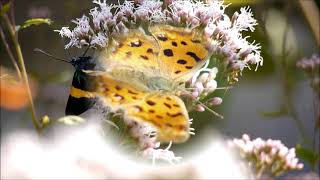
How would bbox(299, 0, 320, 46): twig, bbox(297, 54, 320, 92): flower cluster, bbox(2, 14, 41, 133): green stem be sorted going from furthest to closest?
bbox(297, 54, 320, 92): flower cluster
bbox(299, 0, 320, 46): twig
bbox(2, 14, 41, 133): green stem

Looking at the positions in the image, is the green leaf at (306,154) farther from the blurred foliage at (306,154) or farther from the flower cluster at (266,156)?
the flower cluster at (266,156)

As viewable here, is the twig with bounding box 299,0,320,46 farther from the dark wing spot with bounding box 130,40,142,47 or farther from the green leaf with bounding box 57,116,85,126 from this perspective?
the green leaf with bounding box 57,116,85,126

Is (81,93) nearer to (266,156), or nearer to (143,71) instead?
(143,71)

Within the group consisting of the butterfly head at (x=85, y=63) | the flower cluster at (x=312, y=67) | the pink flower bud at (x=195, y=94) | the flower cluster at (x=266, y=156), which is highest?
the flower cluster at (x=312, y=67)

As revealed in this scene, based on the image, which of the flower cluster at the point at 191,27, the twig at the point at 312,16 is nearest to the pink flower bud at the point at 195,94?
the flower cluster at the point at 191,27

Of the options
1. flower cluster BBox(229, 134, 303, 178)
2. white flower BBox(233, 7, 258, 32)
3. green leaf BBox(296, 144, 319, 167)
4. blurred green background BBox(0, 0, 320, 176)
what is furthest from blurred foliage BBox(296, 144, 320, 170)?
white flower BBox(233, 7, 258, 32)

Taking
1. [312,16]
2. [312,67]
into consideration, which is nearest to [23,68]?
[312,16]

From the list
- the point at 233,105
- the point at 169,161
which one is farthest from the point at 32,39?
the point at 169,161
